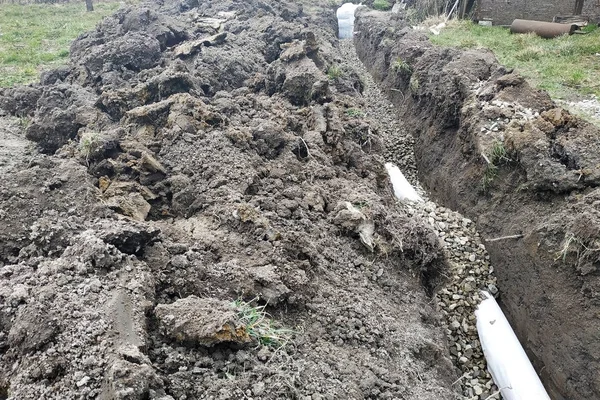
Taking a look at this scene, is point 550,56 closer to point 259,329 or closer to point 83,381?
point 259,329

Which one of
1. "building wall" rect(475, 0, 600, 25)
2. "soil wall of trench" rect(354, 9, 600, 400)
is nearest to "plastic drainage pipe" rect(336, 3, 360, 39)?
"building wall" rect(475, 0, 600, 25)

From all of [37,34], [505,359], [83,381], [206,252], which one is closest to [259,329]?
[206,252]

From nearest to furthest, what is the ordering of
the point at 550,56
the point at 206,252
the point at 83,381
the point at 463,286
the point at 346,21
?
1. the point at 83,381
2. the point at 206,252
3. the point at 463,286
4. the point at 550,56
5. the point at 346,21

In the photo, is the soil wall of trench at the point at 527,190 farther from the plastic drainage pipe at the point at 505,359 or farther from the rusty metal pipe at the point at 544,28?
the rusty metal pipe at the point at 544,28

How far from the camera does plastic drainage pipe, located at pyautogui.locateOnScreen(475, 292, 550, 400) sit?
4598 millimetres

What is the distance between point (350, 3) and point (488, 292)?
19.6 m

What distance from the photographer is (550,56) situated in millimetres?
10312

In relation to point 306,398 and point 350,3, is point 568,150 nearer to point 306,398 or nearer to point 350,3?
point 306,398

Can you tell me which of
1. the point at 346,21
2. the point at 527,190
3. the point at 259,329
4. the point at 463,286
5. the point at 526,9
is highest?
the point at 526,9

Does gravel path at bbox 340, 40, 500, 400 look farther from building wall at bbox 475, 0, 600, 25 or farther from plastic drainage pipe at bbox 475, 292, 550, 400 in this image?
building wall at bbox 475, 0, 600, 25

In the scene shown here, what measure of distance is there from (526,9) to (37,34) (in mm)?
16957

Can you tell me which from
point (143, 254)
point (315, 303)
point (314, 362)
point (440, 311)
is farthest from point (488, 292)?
point (143, 254)

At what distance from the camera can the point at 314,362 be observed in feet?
10.9

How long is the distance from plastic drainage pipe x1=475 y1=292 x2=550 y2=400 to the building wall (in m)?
12.1
